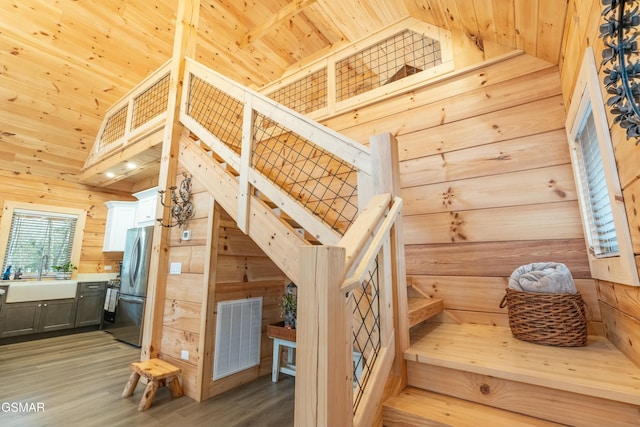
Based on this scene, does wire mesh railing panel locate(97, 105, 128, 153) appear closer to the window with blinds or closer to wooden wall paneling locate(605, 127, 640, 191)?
the window with blinds

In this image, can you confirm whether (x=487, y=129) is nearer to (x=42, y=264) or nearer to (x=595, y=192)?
(x=595, y=192)

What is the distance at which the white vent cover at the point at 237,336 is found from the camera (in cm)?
265

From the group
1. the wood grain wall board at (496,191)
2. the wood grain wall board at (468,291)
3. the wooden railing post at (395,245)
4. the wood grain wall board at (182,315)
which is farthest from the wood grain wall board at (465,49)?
the wood grain wall board at (182,315)

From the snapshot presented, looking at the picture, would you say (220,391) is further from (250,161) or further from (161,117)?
A: (161,117)

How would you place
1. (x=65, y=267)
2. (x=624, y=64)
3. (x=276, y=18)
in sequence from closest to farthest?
1. (x=624, y=64)
2. (x=276, y=18)
3. (x=65, y=267)

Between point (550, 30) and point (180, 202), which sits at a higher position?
point (550, 30)

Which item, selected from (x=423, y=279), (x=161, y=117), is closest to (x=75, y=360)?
(x=161, y=117)

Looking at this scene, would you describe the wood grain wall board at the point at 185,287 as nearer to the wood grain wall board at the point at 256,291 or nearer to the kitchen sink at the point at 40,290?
the wood grain wall board at the point at 256,291

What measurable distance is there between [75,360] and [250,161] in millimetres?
3474

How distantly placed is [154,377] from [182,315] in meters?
Result: 0.56

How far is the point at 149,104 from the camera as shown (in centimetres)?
438

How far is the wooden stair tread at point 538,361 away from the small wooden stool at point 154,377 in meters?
2.10

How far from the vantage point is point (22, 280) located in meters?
4.68

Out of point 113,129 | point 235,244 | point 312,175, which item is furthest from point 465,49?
point 113,129
